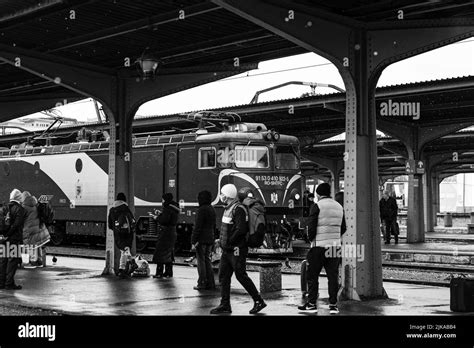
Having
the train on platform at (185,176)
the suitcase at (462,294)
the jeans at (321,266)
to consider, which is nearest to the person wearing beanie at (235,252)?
the jeans at (321,266)

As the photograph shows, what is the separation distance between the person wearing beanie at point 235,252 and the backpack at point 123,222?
16.7 ft

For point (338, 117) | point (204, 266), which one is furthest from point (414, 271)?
point (338, 117)

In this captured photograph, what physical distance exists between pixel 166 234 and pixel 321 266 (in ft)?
18.8

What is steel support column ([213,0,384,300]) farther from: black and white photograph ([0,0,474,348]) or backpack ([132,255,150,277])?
backpack ([132,255,150,277])

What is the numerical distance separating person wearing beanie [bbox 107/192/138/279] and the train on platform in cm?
599

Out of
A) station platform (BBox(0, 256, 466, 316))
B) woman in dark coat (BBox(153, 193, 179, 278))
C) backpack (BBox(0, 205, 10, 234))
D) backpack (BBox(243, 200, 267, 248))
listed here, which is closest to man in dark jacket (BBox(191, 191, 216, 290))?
station platform (BBox(0, 256, 466, 316))

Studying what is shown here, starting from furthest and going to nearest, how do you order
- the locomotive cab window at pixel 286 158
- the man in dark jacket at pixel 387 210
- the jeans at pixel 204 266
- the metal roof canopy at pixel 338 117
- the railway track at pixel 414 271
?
the man in dark jacket at pixel 387 210
the locomotive cab window at pixel 286 158
the metal roof canopy at pixel 338 117
the railway track at pixel 414 271
the jeans at pixel 204 266

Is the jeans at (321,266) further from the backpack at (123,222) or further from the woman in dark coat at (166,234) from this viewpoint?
the backpack at (123,222)

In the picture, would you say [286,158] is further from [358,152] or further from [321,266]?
[321,266]

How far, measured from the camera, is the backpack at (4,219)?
575 inches

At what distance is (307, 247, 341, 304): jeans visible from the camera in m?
11.2

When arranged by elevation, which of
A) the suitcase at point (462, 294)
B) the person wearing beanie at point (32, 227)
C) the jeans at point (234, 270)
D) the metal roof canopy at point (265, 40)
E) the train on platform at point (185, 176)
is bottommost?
the suitcase at point (462, 294)

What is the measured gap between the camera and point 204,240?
1442 cm
